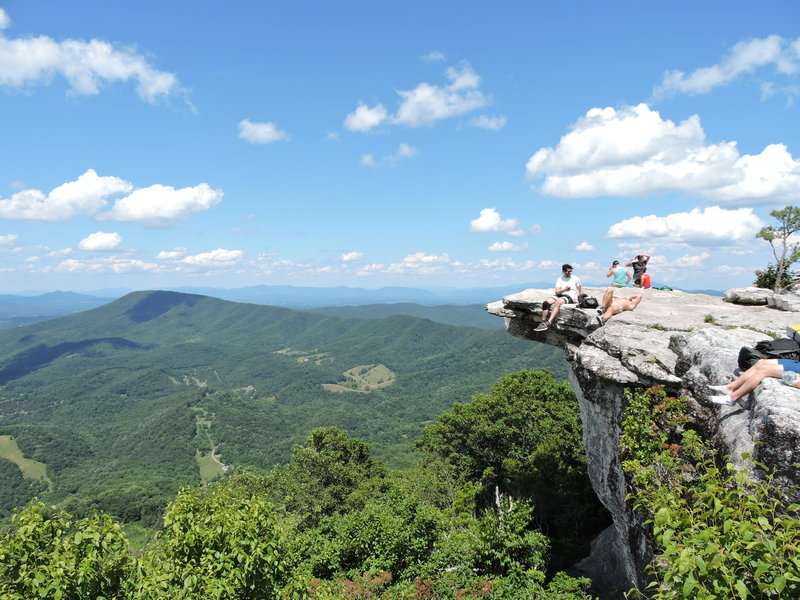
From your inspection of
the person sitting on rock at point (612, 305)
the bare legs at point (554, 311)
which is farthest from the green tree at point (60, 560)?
the person sitting on rock at point (612, 305)

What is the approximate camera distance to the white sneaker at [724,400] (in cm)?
816

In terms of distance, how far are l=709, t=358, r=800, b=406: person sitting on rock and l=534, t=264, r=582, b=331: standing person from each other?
25.6 feet

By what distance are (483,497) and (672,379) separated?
22.4 metres

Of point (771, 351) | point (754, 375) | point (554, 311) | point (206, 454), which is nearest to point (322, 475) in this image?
point (554, 311)

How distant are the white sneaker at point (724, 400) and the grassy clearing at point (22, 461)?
195635 millimetres

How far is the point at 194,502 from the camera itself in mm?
10430

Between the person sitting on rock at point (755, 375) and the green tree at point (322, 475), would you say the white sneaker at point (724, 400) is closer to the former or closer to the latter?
the person sitting on rock at point (755, 375)

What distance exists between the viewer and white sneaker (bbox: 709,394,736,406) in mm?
8162

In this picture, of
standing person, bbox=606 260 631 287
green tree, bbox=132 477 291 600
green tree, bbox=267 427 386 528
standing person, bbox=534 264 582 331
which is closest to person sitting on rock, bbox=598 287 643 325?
standing person, bbox=534 264 582 331

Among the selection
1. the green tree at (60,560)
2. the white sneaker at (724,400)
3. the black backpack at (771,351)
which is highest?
the black backpack at (771,351)

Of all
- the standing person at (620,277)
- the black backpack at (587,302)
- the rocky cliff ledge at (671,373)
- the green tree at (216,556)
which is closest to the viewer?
the rocky cliff ledge at (671,373)

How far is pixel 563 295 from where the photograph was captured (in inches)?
642

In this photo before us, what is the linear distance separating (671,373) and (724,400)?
7.50 feet

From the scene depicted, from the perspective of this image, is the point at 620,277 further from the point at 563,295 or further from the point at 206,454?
the point at 206,454
